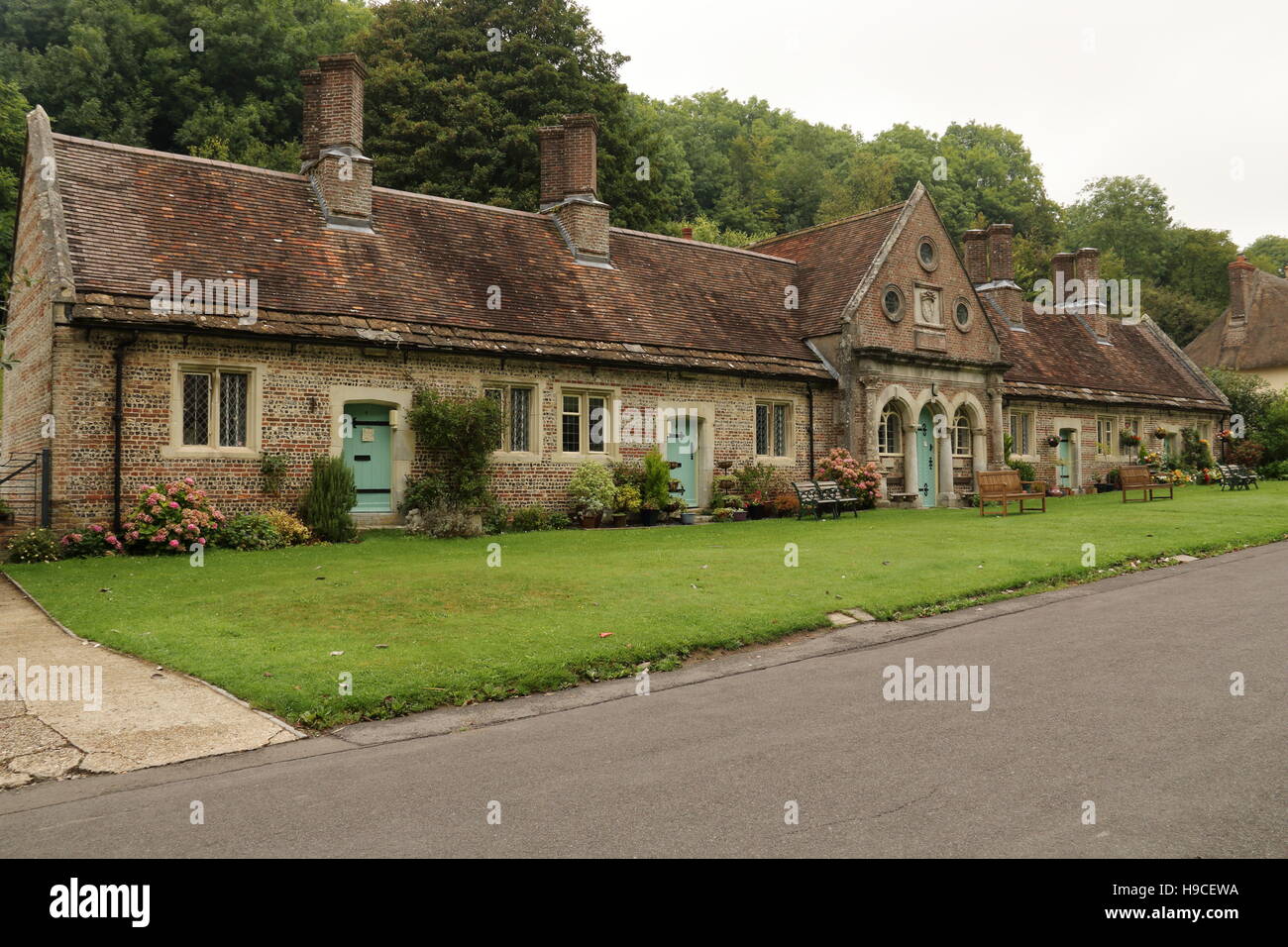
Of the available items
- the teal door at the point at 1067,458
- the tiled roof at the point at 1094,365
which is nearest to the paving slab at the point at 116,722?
the tiled roof at the point at 1094,365

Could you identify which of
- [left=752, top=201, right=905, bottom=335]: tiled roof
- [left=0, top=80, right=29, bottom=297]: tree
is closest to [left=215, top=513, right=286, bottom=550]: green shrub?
[left=752, top=201, right=905, bottom=335]: tiled roof

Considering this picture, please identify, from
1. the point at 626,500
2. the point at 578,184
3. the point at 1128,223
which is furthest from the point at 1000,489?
the point at 1128,223

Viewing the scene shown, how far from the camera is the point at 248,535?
17.3m

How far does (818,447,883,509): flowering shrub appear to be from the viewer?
86.1ft

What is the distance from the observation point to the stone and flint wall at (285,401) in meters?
Answer: 16.9

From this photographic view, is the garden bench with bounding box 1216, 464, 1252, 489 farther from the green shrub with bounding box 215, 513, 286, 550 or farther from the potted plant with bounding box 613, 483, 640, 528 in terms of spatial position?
the green shrub with bounding box 215, 513, 286, 550

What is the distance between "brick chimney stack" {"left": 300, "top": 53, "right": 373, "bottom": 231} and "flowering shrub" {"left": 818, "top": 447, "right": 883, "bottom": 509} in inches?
539

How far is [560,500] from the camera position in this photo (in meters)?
22.3

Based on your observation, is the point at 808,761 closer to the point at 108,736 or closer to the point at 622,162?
the point at 108,736

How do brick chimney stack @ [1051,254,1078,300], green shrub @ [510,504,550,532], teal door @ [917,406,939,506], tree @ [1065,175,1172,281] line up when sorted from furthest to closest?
tree @ [1065,175,1172,281]
brick chimney stack @ [1051,254,1078,300]
teal door @ [917,406,939,506]
green shrub @ [510,504,550,532]

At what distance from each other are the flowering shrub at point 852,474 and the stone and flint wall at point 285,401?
3.46 meters

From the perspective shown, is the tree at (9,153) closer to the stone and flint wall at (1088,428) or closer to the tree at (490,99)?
the tree at (490,99)

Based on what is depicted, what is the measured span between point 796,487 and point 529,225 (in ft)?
34.0

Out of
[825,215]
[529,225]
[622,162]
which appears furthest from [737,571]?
[825,215]
